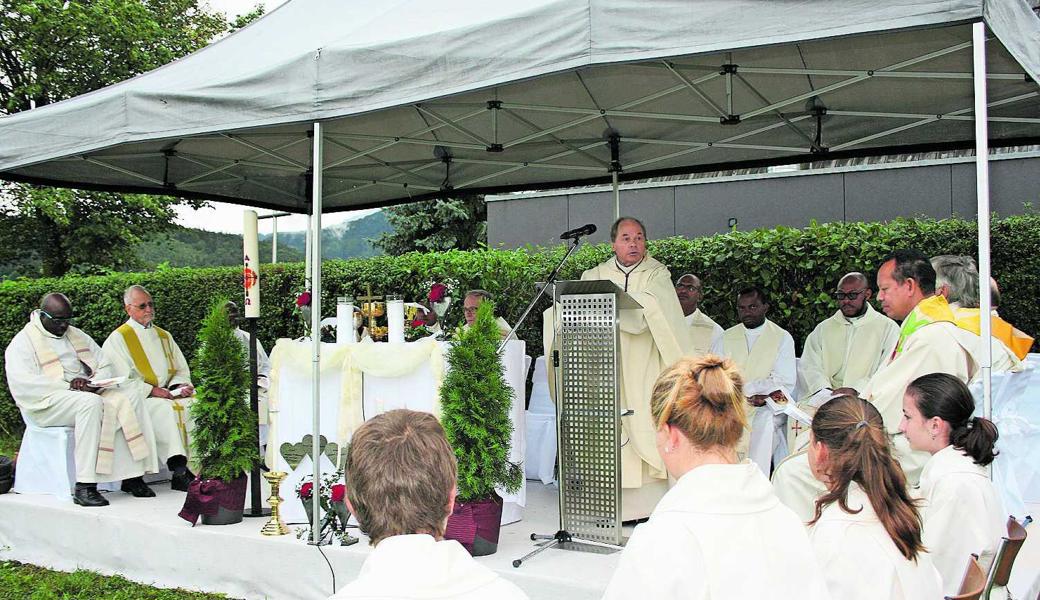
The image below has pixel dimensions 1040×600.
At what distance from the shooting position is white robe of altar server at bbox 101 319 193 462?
7.19 metres

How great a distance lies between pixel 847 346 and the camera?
6.61 meters

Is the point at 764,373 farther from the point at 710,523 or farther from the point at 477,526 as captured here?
the point at 710,523

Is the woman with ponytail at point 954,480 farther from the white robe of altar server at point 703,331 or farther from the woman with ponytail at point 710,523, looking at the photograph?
the white robe of altar server at point 703,331

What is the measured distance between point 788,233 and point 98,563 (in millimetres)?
5952

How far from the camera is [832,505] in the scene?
8.17ft

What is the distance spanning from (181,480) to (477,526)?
339cm

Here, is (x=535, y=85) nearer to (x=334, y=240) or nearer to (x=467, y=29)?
(x=467, y=29)

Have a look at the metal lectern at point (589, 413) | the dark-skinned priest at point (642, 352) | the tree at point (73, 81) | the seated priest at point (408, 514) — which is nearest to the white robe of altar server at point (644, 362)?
the dark-skinned priest at point (642, 352)

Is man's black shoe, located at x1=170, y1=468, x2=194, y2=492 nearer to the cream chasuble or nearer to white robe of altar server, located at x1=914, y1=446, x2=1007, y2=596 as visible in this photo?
the cream chasuble

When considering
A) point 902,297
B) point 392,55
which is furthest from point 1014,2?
point 392,55

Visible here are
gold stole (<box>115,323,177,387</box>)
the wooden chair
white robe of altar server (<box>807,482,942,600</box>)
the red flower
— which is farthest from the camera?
gold stole (<box>115,323,177,387</box>)

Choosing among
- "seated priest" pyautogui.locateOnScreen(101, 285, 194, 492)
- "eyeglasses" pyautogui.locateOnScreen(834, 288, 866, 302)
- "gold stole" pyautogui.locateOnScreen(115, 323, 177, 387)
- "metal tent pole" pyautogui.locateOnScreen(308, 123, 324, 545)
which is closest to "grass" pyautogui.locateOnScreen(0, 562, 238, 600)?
"metal tent pole" pyautogui.locateOnScreen(308, 123, 324, 545)

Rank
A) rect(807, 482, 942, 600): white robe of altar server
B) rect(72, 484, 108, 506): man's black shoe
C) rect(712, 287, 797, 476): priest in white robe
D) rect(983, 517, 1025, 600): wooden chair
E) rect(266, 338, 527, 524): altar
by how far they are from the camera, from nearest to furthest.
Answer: rect(807, 482, 942, 600): white robe of altar server < rect(983, 517, 1025, 600): wooden chair < rect(266, 338, 527, 524): altar < rect(712, 287, 797, 476): priest in white robe < rect(72, 484, 108, 506): man's black shoe

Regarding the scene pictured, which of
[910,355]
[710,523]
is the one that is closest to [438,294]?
[910,355]
